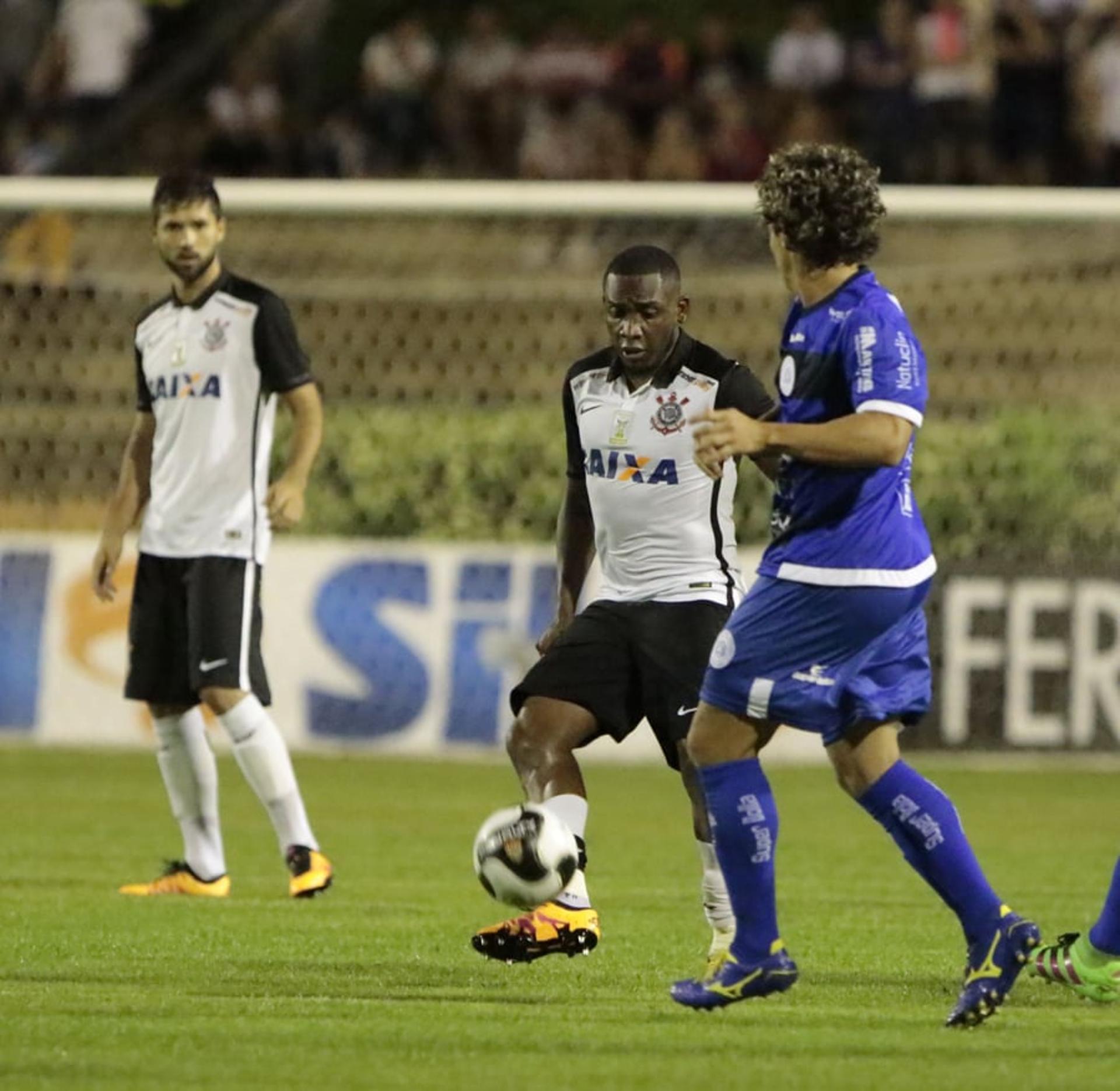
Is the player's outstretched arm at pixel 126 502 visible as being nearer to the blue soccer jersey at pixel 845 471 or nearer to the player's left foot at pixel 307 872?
the player's left foot at pixel 307 872

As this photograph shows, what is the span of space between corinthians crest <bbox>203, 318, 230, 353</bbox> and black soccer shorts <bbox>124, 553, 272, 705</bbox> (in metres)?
0.69

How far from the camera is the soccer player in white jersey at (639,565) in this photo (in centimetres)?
664

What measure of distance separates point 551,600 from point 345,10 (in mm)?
10628

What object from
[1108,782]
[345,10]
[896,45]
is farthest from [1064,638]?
[345,10]

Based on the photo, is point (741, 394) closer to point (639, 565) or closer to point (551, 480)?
point (639, 565)

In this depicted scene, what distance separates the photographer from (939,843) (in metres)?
5.68

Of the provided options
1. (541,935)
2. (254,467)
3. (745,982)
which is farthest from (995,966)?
(254,467)

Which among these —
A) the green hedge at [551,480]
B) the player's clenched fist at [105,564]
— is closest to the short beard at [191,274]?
the player's clenched fist at [105,564]

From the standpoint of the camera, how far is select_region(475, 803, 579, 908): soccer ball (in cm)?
624

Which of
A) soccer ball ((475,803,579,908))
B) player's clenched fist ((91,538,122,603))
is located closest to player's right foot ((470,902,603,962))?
soccer ball ((475,803,579,908))

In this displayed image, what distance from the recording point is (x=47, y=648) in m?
13.1

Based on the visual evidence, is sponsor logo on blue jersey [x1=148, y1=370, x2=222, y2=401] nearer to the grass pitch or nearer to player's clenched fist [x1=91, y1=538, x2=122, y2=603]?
player's clenched fist [x1=91, y1=538, x2=122, y2=603]

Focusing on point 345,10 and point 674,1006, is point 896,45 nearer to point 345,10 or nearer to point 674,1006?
point 345,10

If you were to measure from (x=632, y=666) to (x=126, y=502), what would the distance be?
8.23 feet
